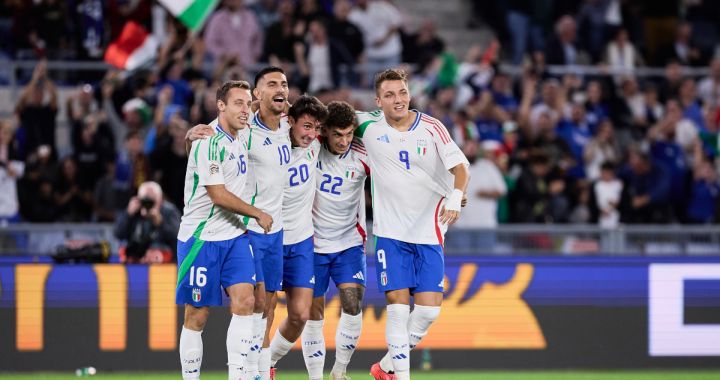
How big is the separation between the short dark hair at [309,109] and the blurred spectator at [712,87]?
478 inches

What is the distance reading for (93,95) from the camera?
60.8ft

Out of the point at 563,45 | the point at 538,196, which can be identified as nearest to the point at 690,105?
the point at 563,45

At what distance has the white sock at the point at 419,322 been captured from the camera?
11.2 meters

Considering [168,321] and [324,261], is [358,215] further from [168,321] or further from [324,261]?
[168,321]

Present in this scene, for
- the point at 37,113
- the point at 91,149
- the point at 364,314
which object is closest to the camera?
the point at 364,314

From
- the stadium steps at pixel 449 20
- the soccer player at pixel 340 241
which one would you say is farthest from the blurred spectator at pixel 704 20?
the soccer player at pixel 340 241

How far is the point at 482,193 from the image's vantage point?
1709 cm

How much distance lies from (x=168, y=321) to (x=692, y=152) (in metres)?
10.0

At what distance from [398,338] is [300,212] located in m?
1.44

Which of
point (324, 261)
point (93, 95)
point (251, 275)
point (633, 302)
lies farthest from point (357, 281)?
point (93, 95)

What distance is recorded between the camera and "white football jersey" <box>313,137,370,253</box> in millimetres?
11609

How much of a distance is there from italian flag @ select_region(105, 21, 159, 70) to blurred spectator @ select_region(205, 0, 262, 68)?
1.77 metres

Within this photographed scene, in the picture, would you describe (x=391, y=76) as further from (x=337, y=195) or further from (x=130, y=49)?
(x=130, y=49)

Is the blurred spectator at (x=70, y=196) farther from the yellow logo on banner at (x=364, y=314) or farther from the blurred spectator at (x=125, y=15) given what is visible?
the yellow logo on banner at (x=364, y=314)
